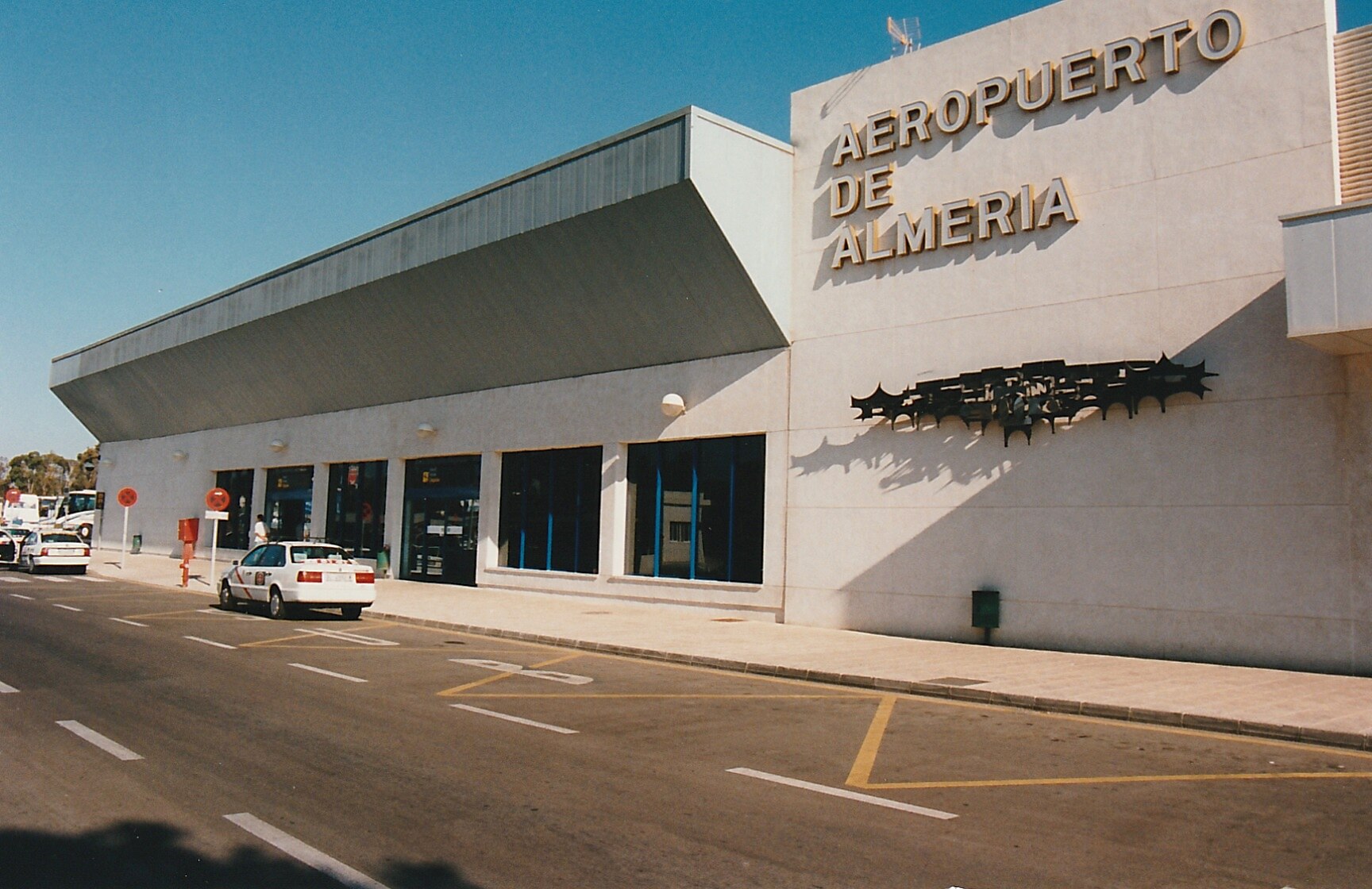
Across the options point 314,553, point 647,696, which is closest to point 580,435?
point 314,553

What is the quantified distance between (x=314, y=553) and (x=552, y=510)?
7.66 m

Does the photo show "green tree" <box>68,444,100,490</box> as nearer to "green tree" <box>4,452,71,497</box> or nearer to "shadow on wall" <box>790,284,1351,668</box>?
"green tree" <box>4,452,71,497</box>

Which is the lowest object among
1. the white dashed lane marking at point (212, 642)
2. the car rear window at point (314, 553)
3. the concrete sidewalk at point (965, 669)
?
the white dashed lane marking at point (212, 642)

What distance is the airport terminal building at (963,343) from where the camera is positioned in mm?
15148

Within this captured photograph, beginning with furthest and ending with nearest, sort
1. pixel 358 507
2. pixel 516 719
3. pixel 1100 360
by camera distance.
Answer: pixel 358 507 → pixel 1100 360 → pixel 516 719

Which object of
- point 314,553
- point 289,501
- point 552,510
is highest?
point 289,501

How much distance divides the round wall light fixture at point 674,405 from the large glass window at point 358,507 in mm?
13949

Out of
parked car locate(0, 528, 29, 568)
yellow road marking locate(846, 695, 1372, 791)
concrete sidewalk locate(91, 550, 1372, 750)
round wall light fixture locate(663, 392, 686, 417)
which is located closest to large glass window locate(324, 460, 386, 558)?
concrete sidewalk locate(91, 550, 1372, 750)

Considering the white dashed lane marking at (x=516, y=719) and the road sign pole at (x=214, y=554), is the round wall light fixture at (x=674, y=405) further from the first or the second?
the white dashed lane marking at (x=516, y=719)

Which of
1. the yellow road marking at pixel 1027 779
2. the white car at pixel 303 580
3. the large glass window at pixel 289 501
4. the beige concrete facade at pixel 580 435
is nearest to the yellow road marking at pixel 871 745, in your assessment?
the yellow road marking at pixel 1027 779

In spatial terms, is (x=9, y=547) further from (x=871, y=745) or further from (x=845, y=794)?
(x=845, y=794)

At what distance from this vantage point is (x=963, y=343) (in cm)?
1875

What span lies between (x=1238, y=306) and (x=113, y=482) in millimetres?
52047

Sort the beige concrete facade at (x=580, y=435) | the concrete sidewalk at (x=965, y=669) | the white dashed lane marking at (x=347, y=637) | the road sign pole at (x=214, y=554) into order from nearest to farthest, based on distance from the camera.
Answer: the concrete sidewalk at (x=965, y=669)
the white dashed lane marking at (x=347, y=637)
the beige concrete facade at (x=580, y=435)
the road sign pole at (x=214, y=554)
